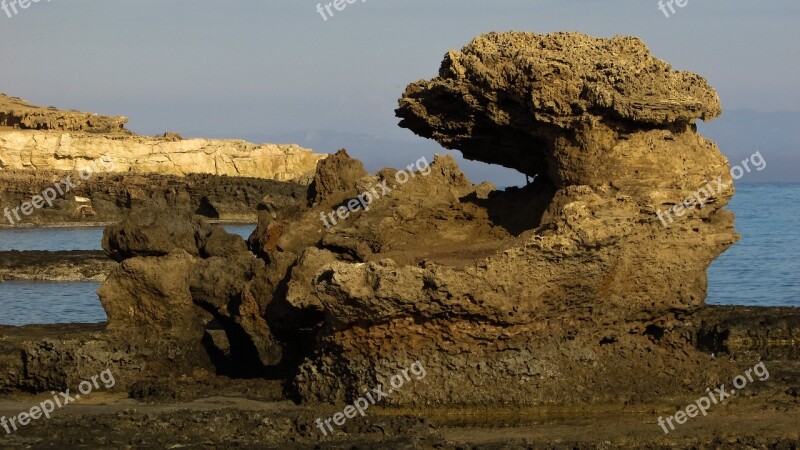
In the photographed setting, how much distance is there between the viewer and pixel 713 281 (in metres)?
27.2

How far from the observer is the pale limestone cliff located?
53344 mm

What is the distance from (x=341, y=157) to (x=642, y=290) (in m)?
5.03

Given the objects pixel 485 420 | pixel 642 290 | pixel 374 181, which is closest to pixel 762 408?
pixel 642 290

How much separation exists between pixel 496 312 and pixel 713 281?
17857mm

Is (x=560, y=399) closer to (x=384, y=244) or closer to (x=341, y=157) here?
(x=384, y=244)

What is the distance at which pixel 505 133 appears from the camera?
12594 mm
